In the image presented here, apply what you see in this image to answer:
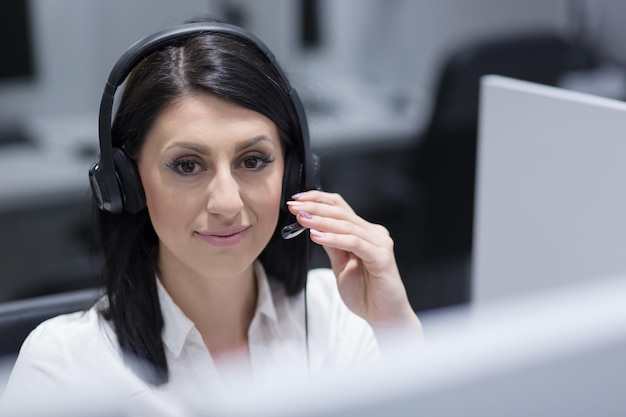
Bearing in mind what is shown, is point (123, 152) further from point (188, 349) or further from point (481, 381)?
point (481, 381)

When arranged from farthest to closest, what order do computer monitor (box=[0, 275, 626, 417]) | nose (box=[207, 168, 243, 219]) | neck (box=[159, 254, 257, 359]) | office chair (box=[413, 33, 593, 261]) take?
1. office chair (box=[413, 33, 593, 261])
2. neck (box=[159, 254, 257, 359])
3. nose (box=[207, 168, 243, 219])
4. computer monitor (box=[0, 275, 626, 417])

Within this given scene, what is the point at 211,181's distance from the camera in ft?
3.32

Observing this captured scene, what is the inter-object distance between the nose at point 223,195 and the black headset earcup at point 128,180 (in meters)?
0.10

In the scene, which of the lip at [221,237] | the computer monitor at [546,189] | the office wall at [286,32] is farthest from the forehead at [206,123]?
the office wall at [286,32]

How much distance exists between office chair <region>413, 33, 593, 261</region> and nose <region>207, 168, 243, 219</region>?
1.56 m

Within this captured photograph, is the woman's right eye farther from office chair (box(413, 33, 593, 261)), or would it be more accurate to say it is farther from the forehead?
office chair (box(413, 33, 593, 261))

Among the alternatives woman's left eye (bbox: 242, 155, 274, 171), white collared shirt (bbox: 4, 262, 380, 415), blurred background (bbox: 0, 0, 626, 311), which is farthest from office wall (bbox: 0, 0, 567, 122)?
woman's left eye (bbox: 242, 155, 274, 171)

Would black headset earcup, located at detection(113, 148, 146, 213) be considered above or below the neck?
above

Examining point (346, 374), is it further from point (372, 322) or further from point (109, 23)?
point (109, 23)

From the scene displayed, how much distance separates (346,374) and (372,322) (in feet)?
2.37

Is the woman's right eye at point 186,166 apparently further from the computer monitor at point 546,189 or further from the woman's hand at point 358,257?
the computer monitor at point 546,189

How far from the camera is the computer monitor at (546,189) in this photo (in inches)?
49.6

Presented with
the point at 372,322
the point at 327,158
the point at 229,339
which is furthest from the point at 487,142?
the point at 327,158

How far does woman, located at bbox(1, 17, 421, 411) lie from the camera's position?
102 centimetres
